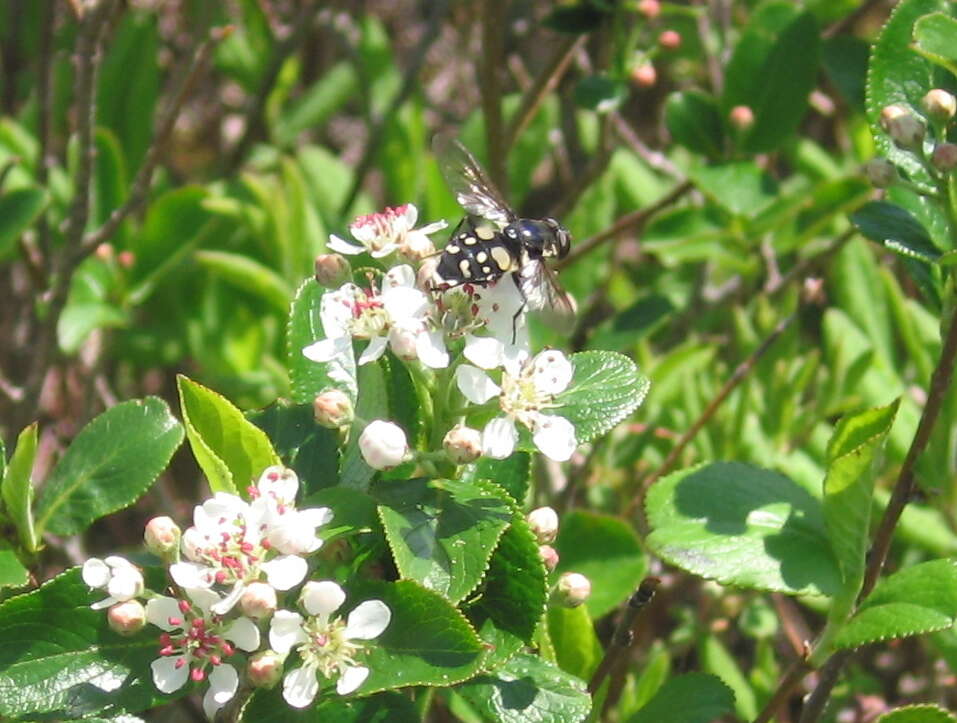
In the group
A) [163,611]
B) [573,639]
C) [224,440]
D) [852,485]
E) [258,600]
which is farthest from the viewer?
[573,639]

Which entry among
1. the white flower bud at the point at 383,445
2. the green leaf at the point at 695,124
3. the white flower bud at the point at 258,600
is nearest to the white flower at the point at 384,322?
the white flower bud at the point at 383,445

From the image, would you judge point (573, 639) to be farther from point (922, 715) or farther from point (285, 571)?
point (285, 571)

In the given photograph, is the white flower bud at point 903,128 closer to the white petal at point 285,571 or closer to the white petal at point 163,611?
the white petal at point 285,571

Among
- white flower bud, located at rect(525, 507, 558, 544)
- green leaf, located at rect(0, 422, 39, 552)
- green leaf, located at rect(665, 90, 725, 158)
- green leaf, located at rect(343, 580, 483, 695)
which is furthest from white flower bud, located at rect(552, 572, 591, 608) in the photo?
green leaf, located at rect(665, 90, 725, 158)

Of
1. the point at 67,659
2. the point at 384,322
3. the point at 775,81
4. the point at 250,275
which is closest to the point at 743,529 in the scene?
the point at 384,322

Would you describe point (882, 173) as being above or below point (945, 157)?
below

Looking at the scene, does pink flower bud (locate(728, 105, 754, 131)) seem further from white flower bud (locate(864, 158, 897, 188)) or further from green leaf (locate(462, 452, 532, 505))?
green leaf (locate(462, 452, 532, 505))
